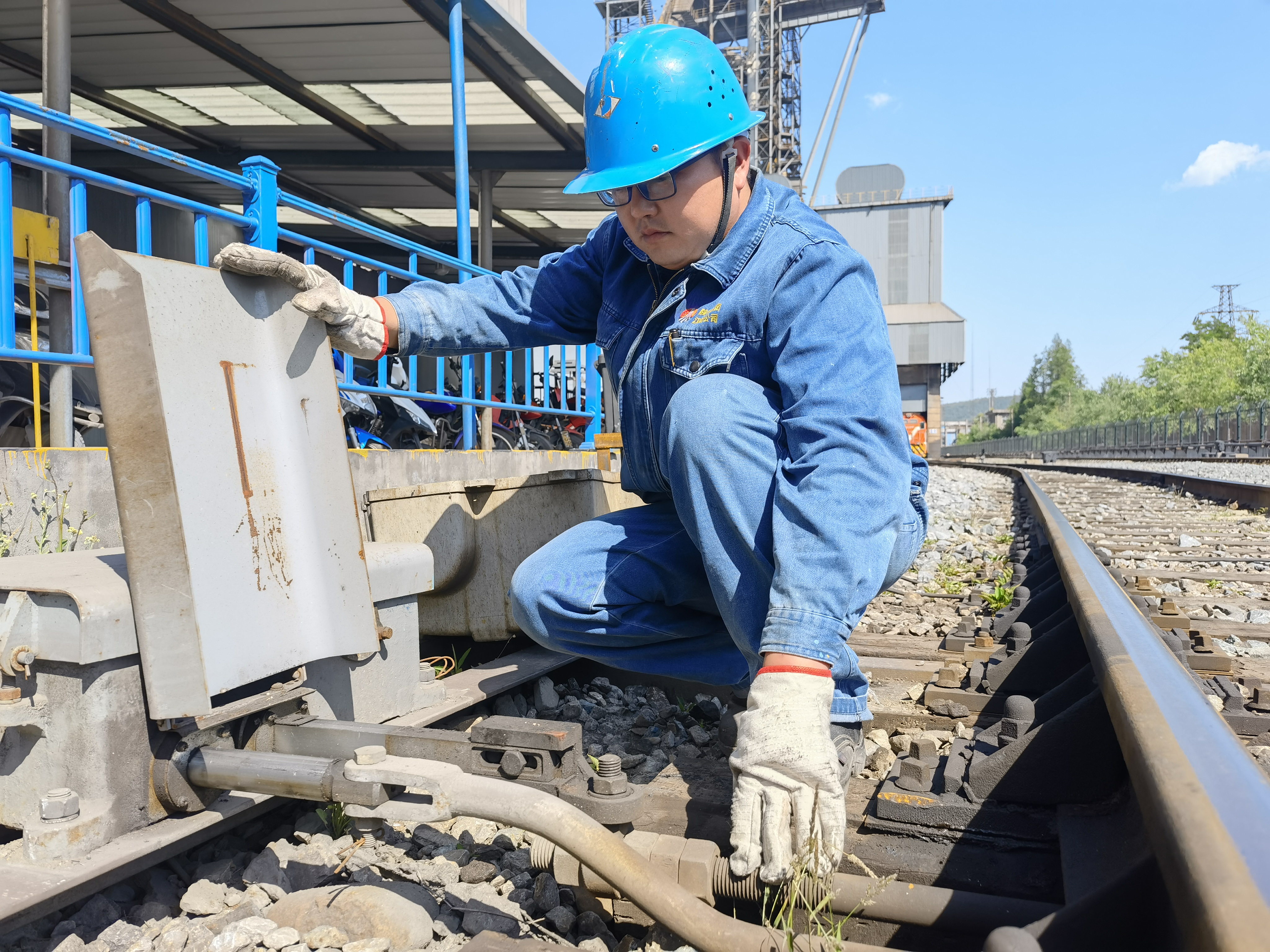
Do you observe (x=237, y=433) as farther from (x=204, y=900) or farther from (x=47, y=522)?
(x=47, y=522)

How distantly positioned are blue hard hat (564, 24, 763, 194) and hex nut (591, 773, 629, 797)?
3.97ft

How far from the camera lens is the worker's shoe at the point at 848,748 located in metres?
1.82

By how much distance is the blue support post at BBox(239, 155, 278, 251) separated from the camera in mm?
3842

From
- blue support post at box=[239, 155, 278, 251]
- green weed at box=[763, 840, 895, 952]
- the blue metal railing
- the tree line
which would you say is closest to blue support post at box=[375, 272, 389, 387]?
the blue metal railing

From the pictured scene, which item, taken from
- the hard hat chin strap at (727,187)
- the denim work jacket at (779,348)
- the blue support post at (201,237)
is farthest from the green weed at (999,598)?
the blue support post at (201,237)

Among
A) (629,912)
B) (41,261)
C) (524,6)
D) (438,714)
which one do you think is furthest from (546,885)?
(524,6)

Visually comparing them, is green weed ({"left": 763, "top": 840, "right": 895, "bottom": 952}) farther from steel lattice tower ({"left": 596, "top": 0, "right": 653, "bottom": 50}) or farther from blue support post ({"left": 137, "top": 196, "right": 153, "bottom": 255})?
steel lattice tower ({"left": 596, "top": 0, "right": 653, "bottom": 50})

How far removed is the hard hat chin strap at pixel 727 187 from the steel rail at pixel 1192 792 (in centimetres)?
122

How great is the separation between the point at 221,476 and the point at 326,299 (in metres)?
0.46

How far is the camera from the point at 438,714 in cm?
235

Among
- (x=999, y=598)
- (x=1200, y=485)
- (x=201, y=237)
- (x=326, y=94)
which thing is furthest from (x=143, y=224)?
(x=1200, y=485)

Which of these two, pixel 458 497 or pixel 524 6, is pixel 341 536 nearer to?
pixel 458 497

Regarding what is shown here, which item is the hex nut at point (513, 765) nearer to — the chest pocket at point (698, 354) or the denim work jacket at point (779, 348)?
the denim work jacket at point (779, 348)

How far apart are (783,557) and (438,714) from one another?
1.12m
